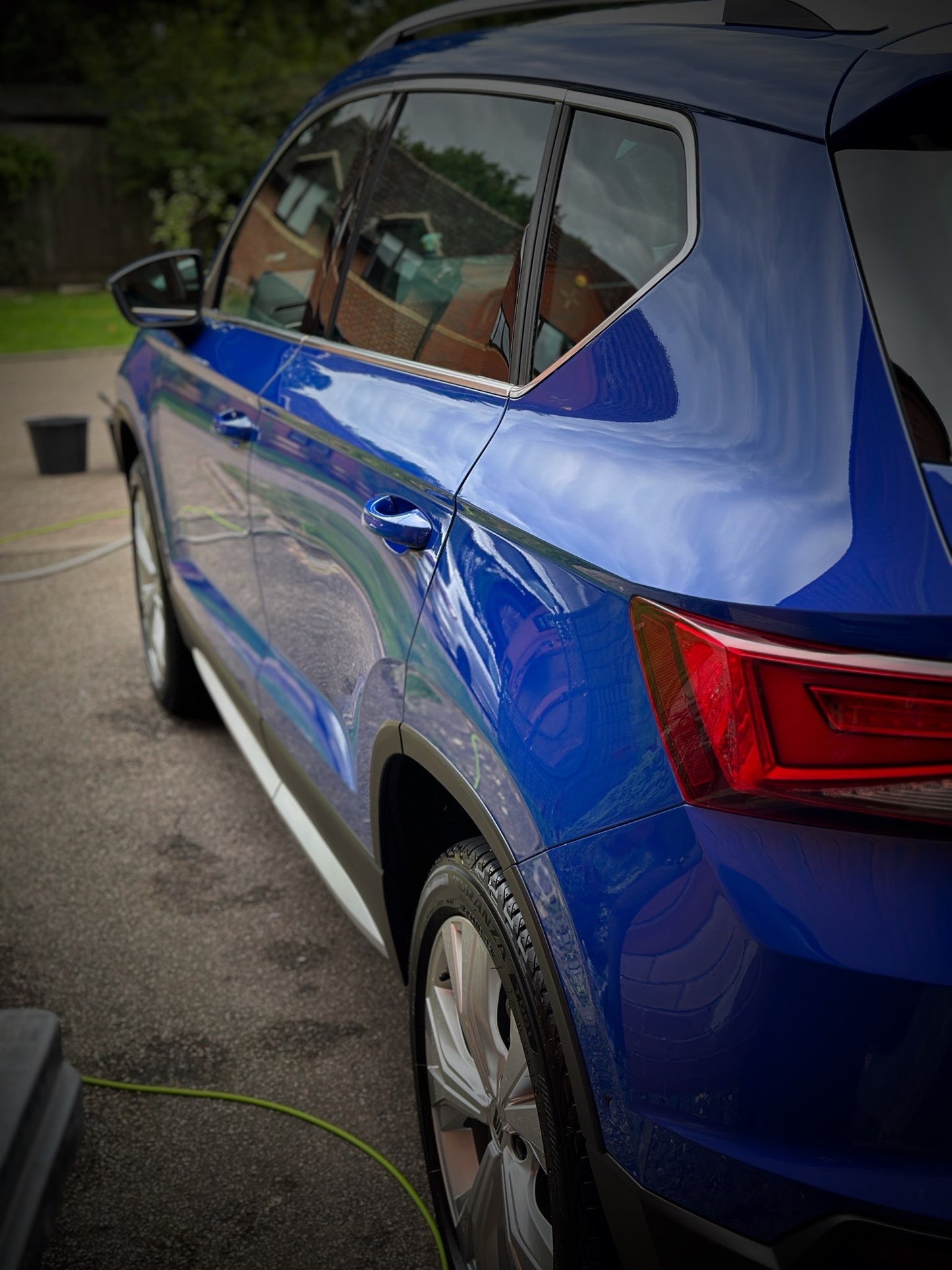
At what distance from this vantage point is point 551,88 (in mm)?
1882

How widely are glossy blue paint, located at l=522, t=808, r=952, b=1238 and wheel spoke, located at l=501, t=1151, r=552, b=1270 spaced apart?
433 mm

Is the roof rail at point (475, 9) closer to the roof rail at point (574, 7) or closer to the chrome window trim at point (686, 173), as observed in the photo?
the roof rail at point (574, 7)

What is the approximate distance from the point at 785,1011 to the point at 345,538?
1.27 metres

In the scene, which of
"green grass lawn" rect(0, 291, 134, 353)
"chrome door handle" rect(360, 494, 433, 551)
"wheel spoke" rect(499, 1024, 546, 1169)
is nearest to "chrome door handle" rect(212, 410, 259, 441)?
"chrome door handle" rect(360, 494, 433, 551)

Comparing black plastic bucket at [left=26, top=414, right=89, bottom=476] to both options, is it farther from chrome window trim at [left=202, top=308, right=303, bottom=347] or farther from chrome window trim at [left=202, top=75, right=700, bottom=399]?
chrome window trim at [left=202, top=75, right=700, bottom=399]

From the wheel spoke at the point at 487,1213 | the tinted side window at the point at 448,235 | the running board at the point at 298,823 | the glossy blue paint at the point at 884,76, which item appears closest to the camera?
the glossy blue paint at the point at 884,76

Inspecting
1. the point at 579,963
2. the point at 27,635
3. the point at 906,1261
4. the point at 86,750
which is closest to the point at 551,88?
the point at 579,963

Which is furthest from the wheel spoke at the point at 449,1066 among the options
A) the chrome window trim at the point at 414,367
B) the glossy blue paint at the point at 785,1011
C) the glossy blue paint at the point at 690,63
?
the glossy blue paint at the point at 690,63

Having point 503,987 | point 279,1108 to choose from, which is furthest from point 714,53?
point 279,1108

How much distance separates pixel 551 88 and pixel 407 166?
72 cm

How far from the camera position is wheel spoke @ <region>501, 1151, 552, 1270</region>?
167cm

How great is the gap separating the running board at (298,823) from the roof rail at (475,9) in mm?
1675

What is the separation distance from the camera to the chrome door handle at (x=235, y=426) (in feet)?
9.18

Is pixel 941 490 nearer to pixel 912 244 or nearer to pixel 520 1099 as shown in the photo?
pixel 912 244
